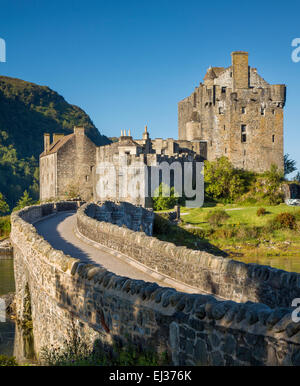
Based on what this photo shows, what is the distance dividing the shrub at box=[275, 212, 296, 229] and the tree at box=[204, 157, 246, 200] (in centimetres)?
1280

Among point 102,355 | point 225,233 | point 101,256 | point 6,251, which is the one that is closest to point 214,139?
point 225,233

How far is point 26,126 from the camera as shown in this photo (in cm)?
11262

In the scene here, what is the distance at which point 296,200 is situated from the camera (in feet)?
170

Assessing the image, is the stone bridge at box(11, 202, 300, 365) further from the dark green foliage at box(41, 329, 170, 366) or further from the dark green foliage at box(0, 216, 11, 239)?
the dark green foliage at box(0, 216, 11, 239)

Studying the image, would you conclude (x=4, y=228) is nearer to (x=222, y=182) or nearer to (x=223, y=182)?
(x=222, y=182)

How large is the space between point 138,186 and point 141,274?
3498cm

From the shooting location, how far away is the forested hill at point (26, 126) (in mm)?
92812

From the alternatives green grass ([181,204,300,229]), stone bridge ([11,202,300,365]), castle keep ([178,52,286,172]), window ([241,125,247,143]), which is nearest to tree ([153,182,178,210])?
green grass ([181,204,300,229])

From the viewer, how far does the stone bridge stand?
5.61 meters

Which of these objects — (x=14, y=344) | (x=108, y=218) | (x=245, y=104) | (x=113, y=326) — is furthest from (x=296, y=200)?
(x=113, y=326)

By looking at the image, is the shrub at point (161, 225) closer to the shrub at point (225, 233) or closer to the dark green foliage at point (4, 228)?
the shrub at point (225, 233)

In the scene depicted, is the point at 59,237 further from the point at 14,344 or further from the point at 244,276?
the point at 244,276
